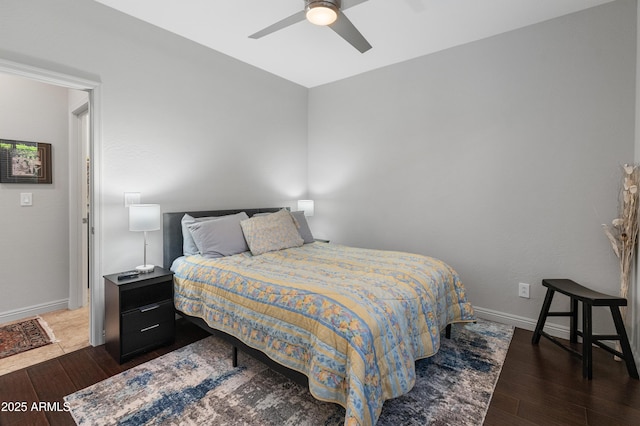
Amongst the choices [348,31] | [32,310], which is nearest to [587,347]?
[348,31]

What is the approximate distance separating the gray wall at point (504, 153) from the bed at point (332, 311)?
88 cm

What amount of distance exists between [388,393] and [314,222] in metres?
3.19

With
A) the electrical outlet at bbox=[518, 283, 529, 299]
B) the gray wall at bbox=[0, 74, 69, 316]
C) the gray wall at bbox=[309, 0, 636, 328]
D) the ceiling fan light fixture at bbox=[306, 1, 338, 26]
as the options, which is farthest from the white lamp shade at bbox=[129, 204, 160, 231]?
the electrical outlet at bbox=[518, 283, 529, 299]

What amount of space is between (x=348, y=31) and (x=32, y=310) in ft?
13.3

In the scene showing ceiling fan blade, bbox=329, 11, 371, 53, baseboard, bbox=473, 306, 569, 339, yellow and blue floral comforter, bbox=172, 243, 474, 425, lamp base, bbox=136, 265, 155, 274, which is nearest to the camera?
yellow and blue floral comforter, bbox=172, 243, 474, 425

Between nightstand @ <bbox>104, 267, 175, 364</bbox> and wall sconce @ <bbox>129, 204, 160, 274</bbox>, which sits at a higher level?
wall sconce @ <bbox>129, 204, 160, 274</bbox>

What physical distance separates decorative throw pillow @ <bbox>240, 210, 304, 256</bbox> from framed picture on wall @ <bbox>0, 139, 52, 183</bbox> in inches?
85.7

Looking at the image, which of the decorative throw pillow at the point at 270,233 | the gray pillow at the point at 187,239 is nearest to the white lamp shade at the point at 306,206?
the decorative throw pillow at the point at 270,233

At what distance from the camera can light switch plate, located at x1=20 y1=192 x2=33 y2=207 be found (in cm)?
307

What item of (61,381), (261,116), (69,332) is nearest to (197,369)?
(61,381)

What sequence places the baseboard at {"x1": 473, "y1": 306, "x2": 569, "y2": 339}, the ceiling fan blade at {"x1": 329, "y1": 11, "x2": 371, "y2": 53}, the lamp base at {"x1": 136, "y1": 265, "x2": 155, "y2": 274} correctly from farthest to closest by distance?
the baseboard at {"x1": 473, "y1": 306, "x2": 569, "y2": 339}, the lamp base at {"x1": 136, "y1": 265, "x2": 155, "y2": 274}, the ceiling fan blade at {"x1": 329, "y1": 11, "x2": 371, "y2": 53}

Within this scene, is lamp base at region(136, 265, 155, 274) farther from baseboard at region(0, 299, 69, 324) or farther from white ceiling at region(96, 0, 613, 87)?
white ceiling at region(96, 0, 613, 87)

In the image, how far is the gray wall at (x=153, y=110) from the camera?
7.83 ft

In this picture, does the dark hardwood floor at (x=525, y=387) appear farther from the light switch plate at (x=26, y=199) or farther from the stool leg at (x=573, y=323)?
the light switch plate at (x=26, y=199)
